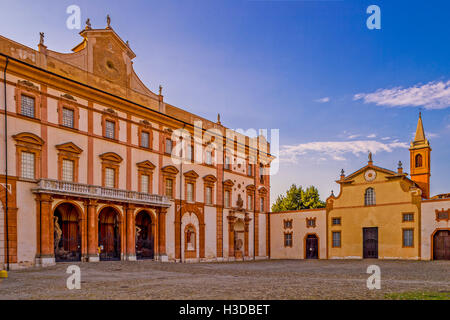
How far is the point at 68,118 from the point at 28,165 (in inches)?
176

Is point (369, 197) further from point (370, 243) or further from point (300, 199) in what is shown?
point (300, 199)

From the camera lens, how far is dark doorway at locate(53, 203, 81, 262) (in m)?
28.5

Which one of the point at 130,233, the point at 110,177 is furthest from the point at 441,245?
the point at 110,177

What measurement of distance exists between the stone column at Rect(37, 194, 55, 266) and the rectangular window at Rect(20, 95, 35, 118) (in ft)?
16.8

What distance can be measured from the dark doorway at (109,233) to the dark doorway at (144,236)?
222 centimetres

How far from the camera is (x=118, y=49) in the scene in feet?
112

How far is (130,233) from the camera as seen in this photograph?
1266 inches

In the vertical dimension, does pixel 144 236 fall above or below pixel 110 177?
below

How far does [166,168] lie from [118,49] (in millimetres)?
10091

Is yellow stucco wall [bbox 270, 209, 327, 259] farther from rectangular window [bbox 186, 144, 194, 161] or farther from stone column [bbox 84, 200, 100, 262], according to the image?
stone column [bbox 84, 200, 100, 262]

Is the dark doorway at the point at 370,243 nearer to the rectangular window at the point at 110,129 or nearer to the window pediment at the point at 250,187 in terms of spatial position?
→ the window pediment at the point at 250,187

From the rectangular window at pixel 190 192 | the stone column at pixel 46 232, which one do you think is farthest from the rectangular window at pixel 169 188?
the stone column at pixel 46 232
